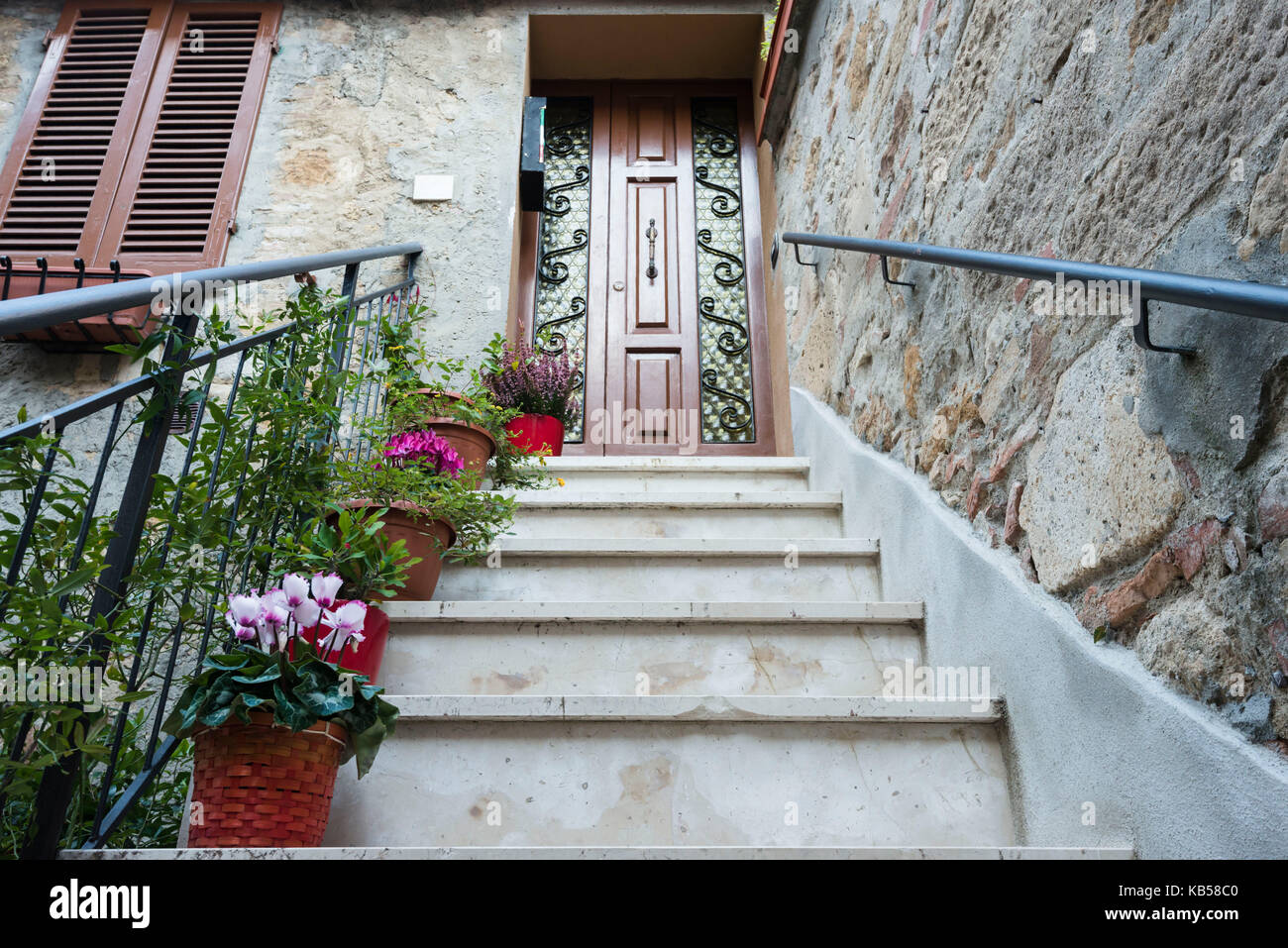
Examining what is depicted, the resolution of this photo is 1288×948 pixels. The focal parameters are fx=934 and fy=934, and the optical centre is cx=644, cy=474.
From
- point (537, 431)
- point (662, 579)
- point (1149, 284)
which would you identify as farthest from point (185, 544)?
point (537, 431)

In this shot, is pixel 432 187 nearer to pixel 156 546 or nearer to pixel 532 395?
pixel 532 395

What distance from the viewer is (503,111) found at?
4.53 meters

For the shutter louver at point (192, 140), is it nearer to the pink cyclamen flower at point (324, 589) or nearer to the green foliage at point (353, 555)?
the green foliage at point (353, 555)

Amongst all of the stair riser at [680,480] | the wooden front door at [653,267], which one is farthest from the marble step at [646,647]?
the wooden front door at [653,267]

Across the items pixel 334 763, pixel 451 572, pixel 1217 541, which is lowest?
pixel 334 763

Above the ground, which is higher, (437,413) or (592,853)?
(437,413)

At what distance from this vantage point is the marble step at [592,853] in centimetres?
123

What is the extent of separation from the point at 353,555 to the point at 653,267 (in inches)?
127

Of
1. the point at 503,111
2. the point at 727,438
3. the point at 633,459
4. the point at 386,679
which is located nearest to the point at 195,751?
the point at 386,679

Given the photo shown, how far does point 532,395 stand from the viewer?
3.68m

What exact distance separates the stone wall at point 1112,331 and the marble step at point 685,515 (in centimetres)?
33

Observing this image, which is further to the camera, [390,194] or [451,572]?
[390,194]
